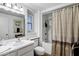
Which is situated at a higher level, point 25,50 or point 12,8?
point 12,8

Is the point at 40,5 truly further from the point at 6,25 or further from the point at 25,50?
the point at 25,50

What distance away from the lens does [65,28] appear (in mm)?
1397

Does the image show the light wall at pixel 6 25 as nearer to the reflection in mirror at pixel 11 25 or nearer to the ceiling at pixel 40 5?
the reflection in mirror at pixel 11 25

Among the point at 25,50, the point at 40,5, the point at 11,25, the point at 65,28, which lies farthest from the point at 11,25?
the point at 65,28

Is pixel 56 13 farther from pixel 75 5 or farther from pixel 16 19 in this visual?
pixel 16 19

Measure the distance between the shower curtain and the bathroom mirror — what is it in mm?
712

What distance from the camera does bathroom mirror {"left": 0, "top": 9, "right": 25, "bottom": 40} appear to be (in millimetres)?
1278

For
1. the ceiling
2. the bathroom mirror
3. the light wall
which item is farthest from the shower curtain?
the light wall

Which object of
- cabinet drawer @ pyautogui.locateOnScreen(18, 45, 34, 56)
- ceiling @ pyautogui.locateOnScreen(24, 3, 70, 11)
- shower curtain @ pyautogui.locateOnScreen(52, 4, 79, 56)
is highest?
ceiling @ pyautogui.locateOnScreen(24, 3, 70, 11)

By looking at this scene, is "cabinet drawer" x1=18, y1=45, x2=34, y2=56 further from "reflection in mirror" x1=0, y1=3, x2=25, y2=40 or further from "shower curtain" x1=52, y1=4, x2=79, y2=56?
"shower curtain" x1=52, y1=4, x2=79, y2=56

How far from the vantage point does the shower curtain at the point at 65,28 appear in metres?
1.32

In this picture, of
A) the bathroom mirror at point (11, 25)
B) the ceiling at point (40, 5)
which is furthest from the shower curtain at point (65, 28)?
the bathroom mirror at point (11, 25)

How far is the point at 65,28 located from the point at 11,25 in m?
1.08

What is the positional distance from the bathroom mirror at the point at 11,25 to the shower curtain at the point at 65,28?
2.34 ft
